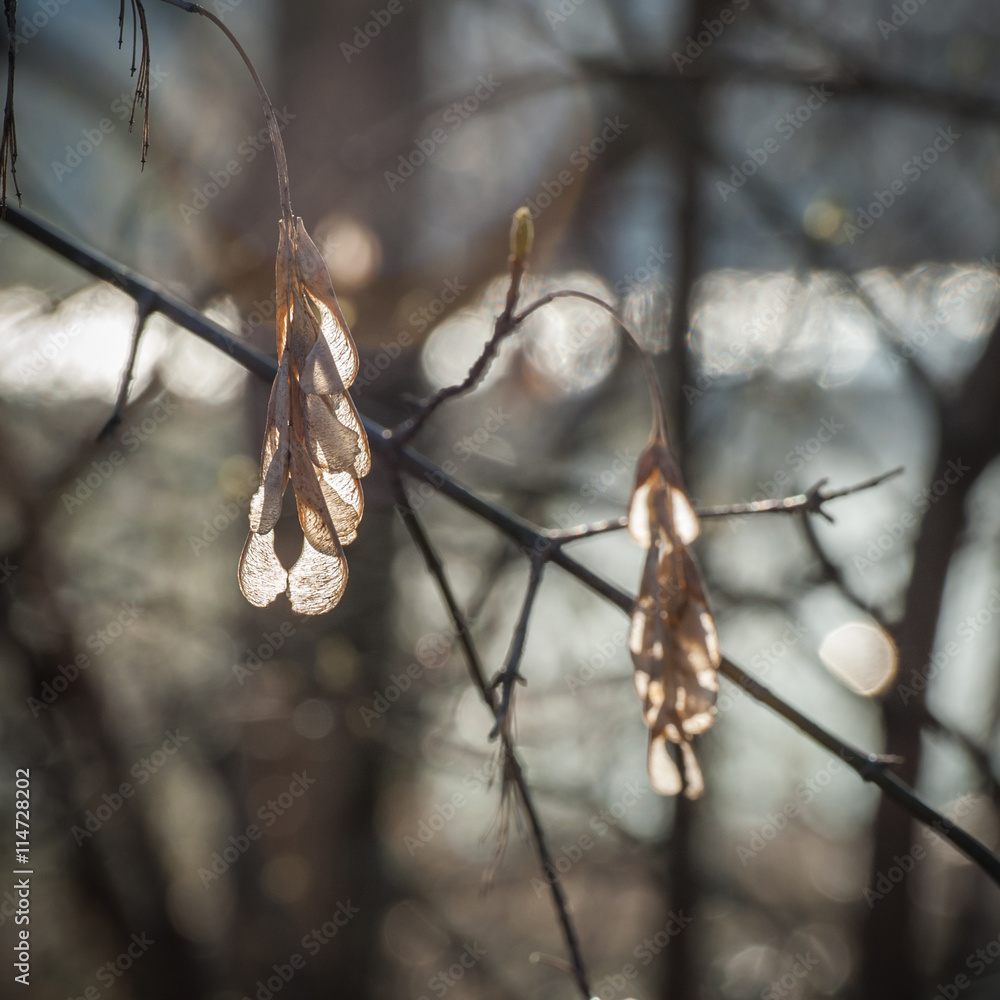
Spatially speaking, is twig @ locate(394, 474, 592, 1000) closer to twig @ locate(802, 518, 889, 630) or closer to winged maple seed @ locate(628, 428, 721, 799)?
winged maple seed @ locate(628, 428, 721, 799)

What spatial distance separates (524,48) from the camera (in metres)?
2.97

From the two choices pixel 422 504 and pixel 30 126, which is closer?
pixel 30 126

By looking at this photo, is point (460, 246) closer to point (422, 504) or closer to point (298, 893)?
point (422, 504)

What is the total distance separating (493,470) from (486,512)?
229cm

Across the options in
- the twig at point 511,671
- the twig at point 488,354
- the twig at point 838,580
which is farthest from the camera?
the twig at point 838,580

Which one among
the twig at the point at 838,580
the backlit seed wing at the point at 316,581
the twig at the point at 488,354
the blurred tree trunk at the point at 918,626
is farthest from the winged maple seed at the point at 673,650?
the blurred tree trunk at the point at 918,626

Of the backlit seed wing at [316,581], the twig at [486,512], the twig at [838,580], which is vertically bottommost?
the backlit seed wing at [316,581]

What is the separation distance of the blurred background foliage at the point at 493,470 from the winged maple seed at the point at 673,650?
204cm

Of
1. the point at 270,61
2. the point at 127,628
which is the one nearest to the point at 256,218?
the point at 270,61

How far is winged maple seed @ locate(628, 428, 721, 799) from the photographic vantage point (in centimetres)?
67

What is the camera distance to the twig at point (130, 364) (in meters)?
0.73

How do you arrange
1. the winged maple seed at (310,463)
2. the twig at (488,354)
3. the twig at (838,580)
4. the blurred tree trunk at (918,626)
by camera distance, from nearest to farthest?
the winged maple seed at (310,463), the twig at (488,354), the twig at (838,580), the blurred tree trunk at (918,626)

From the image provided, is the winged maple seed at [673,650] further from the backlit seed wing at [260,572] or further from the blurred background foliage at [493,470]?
the blurred background foliage at [493,470]

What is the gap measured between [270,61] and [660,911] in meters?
4.44
